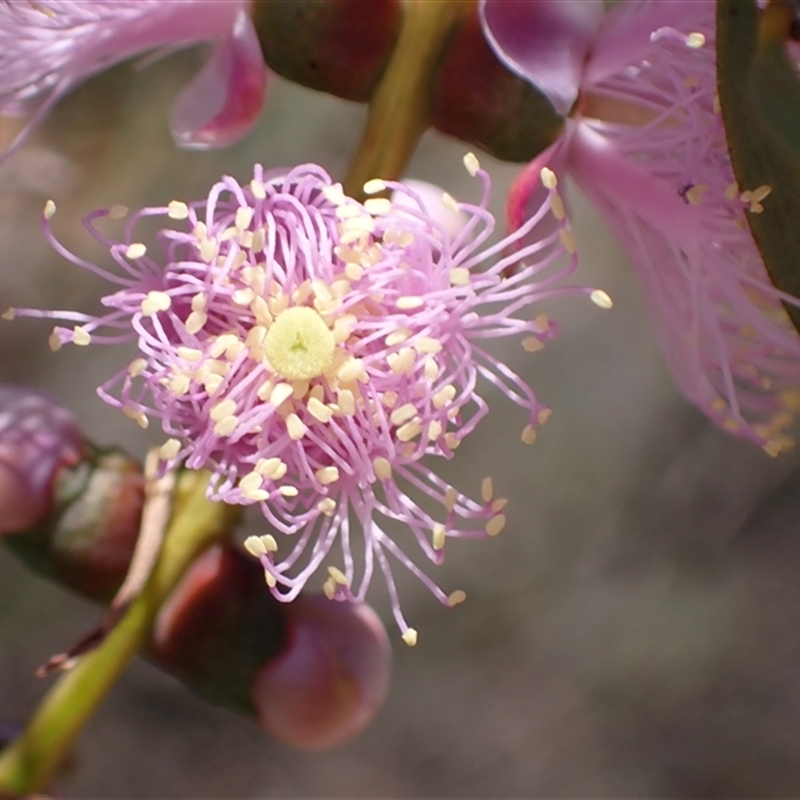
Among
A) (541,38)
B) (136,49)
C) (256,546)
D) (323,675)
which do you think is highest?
(541,38)

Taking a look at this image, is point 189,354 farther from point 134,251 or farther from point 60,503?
point 60,503

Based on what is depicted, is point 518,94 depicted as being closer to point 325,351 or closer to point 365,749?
point 325,351

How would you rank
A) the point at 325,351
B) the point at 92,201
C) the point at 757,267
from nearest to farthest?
the point at 325,351, the point at 757,267, the point at 92,201

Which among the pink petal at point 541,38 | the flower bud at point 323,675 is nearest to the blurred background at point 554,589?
the flower bud at point 323,675

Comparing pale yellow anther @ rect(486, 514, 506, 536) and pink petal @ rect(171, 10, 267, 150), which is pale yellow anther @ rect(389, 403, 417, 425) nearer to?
pale yellow anther @ rect(486, 514, 506, 536)

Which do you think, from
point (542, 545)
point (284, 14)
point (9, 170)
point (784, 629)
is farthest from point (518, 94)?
point (784, 629)

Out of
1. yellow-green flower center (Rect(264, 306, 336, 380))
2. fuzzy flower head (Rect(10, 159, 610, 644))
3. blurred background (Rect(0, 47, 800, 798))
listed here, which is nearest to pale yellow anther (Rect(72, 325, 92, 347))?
fuzzy flower head (Rect(10, 159, 610, 644))

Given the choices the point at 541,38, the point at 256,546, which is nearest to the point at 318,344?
the point at 256,546
